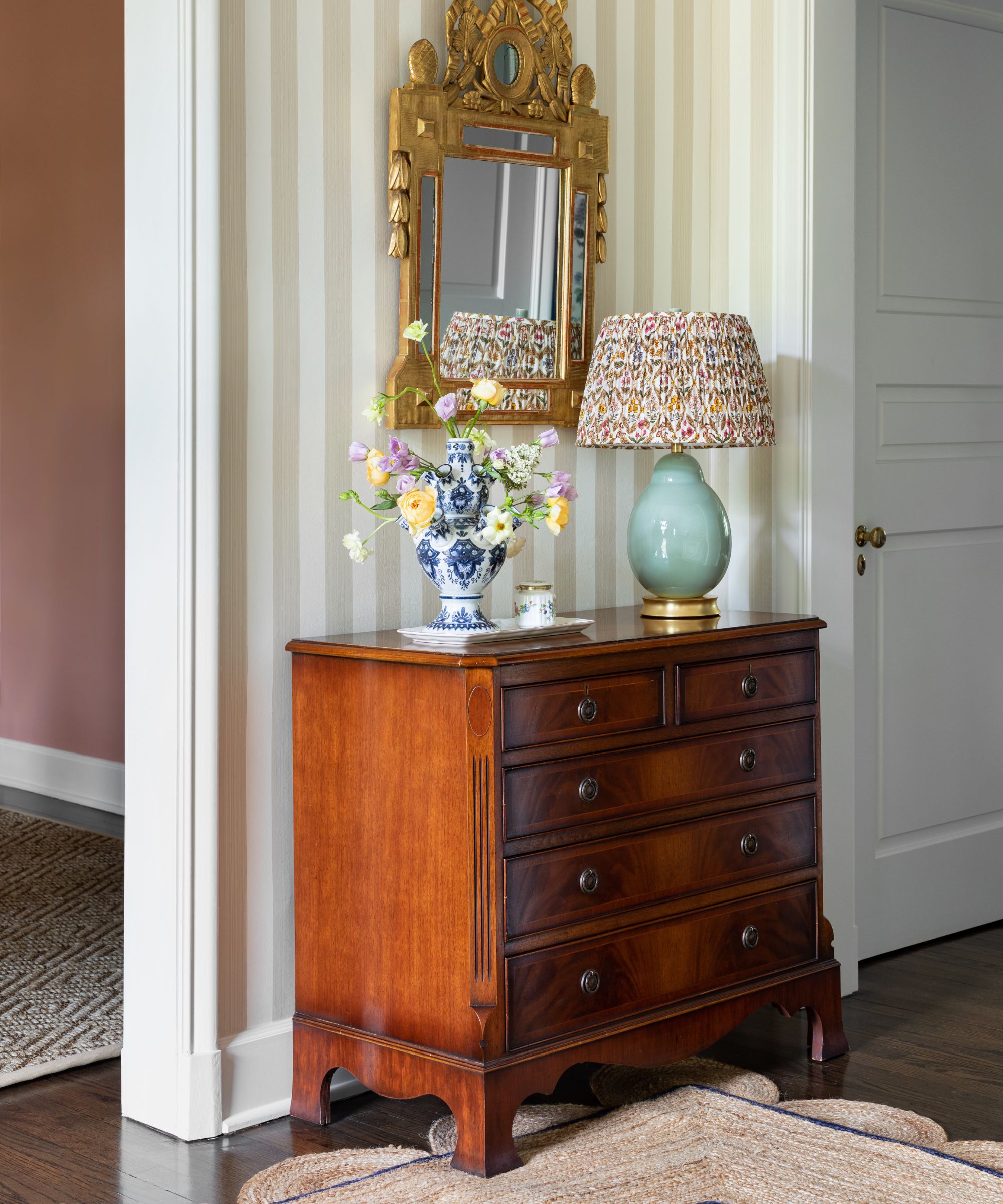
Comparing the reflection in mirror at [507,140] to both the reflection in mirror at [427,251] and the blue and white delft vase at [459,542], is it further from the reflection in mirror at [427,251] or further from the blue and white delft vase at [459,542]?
the blue and white delft vase at [459,542]

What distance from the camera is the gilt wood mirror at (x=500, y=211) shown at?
8.79 feet

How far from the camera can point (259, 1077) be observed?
8.30ft

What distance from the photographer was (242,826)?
252 centimetres

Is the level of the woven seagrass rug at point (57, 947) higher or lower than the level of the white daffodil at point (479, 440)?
lower

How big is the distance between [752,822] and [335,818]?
0.77m

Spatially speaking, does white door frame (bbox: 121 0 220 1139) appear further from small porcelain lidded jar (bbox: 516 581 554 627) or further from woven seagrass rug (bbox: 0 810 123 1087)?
small porcelain lidded jar (bbox: 516 581 554 627)

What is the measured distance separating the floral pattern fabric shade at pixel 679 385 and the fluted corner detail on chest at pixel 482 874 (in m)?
0.79

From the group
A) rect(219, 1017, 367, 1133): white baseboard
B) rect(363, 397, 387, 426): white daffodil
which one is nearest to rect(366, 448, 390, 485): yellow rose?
rect(363, 397, 387, 426): white daffodil

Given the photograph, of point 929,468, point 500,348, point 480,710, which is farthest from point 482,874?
point 929,468

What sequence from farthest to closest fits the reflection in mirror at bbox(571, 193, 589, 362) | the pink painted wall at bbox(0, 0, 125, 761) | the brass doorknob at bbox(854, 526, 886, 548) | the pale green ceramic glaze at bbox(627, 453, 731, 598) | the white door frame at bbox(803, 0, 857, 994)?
the pink painted wall at bbox(0, 0, 125, 761), the brass doorknob at bbox(854, 526, 886, 548), the white door frame at bbox(803, 0, 857, 994), the reflection in mirror at bbox(571, 193, 589, 362), the pale green ceramic glaze at bbox(627, 453, 731, 598)

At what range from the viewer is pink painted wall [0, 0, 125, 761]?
15.3 ft

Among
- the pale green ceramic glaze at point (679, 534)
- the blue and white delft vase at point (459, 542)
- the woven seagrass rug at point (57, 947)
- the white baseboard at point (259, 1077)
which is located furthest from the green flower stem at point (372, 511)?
the woven seagrass rug at point (57, 947)

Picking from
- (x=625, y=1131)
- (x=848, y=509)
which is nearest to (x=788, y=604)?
(x=848, y=509)

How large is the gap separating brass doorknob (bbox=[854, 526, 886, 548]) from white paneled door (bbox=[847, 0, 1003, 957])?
1.1 inches
